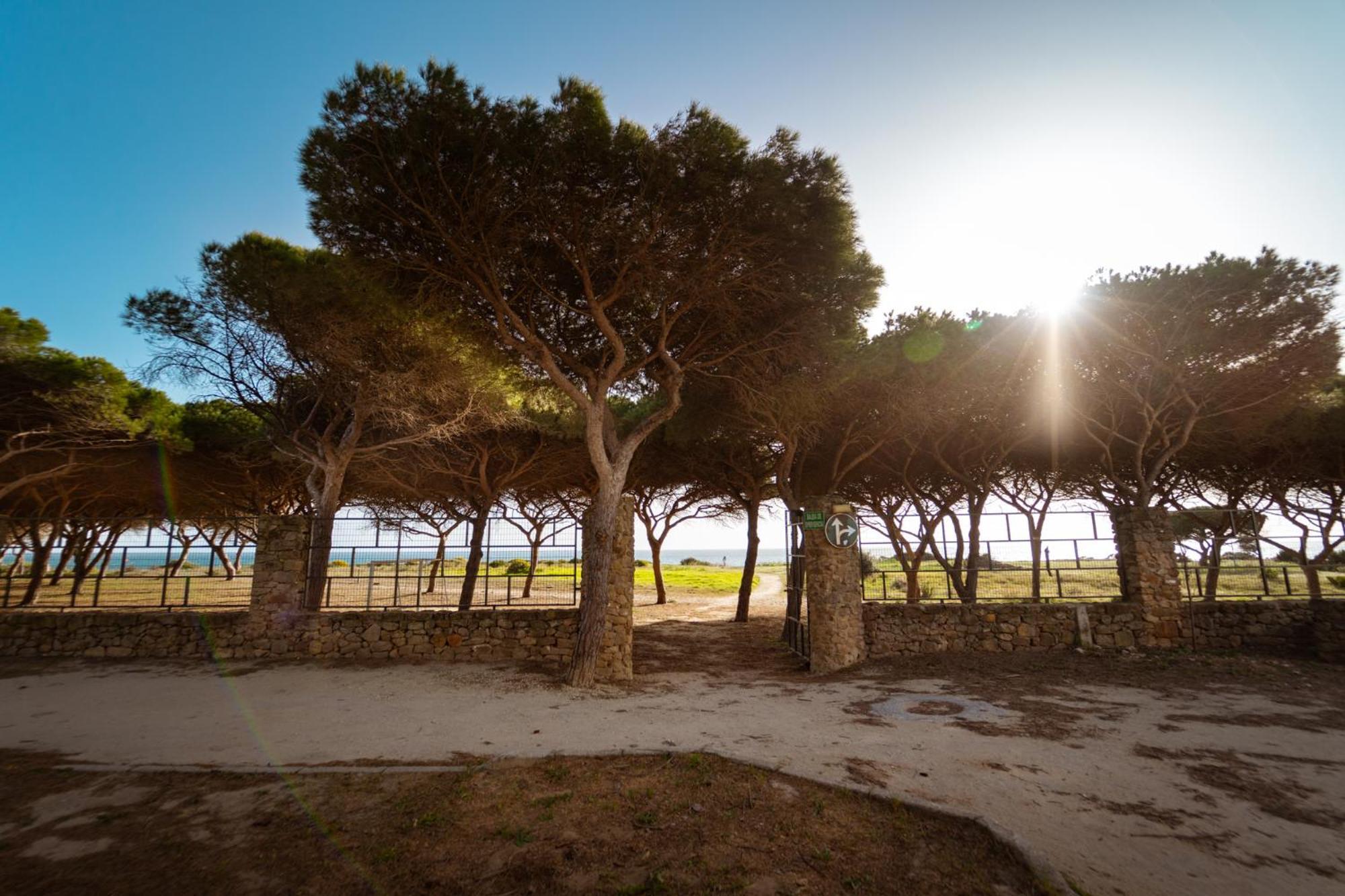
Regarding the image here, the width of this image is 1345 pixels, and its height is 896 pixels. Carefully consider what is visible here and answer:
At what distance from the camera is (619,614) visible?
9.42 m

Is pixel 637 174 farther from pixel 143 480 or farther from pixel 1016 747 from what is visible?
pixel 143 480

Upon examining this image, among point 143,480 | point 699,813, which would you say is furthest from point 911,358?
point 143,480

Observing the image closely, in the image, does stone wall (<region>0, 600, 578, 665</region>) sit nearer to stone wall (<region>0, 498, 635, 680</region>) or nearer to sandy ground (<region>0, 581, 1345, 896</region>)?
stone wall (<region>0, 498, 635, 680</region>)

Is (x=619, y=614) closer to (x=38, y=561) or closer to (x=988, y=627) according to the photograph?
(x=988, y=627)

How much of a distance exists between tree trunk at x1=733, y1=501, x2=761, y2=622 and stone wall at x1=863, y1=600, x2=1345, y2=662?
5.75 metres

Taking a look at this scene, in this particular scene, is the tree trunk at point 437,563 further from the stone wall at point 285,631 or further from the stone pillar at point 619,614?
A: the stone pillar at point 619,614

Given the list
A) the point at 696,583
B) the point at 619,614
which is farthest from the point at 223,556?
the point at 696,583

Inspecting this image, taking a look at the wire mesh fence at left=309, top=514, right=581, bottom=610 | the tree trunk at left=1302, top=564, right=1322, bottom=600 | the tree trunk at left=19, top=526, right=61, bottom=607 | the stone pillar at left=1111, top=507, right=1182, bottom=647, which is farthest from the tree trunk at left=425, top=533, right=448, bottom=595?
the tree trunk at left=1302, top=564, right=1322, bottom=600

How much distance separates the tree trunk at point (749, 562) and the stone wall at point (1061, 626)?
18.9 ft

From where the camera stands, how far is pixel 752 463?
1778 centimetres

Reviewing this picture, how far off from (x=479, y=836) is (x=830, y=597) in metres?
7.71

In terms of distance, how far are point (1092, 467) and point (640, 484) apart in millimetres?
14242

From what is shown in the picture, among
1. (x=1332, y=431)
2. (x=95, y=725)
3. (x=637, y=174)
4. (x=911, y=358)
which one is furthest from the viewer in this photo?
(x=1332, y=431)

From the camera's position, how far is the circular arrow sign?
10250mm
